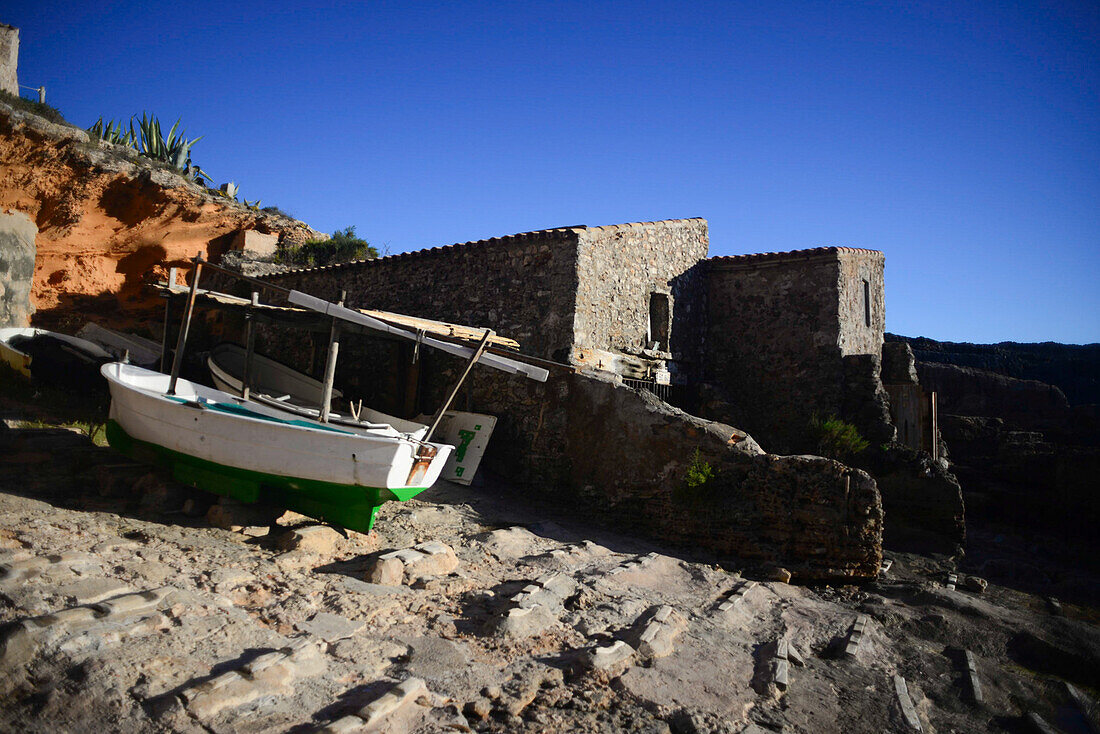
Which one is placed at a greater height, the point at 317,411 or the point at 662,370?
the point at 662,370

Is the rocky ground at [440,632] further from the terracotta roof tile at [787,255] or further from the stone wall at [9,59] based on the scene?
the stone wall at [9,59]

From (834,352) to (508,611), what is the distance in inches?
388

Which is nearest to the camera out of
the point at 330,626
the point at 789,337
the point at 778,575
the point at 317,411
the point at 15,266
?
the point at 330,626

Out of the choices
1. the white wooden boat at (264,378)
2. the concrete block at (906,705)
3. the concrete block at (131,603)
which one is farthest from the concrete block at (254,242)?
the concrete block at (906,705)

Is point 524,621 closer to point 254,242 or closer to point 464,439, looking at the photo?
point 464,439

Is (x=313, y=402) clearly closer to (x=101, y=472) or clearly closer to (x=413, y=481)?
(x=101, y=472)

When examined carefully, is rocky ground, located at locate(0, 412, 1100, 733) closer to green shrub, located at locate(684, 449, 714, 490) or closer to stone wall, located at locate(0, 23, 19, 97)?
green shrub, located at locate(684, 449, 714, 490)

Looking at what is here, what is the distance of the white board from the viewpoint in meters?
9.42

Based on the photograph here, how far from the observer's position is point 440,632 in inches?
185

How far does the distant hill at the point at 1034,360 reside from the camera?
2702cm

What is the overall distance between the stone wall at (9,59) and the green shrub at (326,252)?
6.66m

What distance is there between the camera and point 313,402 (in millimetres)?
11562

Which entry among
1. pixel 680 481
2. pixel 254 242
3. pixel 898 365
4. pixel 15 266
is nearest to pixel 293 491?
pixel 680 481

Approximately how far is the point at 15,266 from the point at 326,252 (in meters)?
7.85
